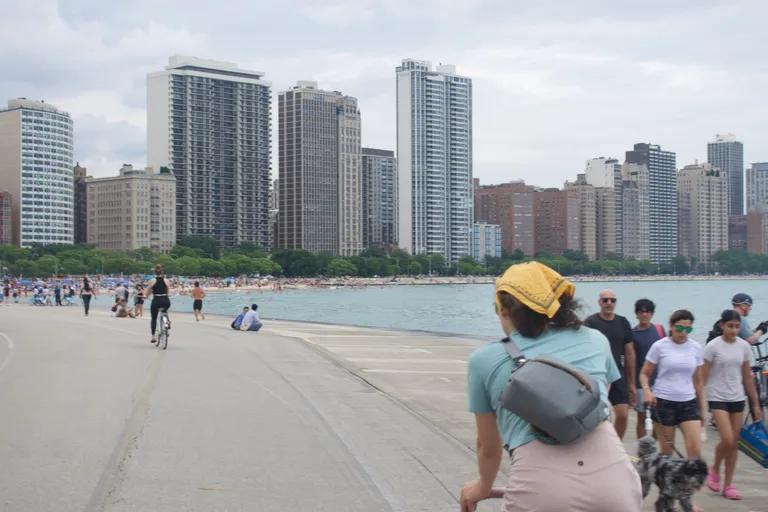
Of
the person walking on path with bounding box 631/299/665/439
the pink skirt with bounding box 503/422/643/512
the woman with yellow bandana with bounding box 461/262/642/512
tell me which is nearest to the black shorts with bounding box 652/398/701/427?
the person walking on path with bounding box 631/299/665/439

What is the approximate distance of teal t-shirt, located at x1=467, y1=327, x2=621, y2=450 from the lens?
392 cm

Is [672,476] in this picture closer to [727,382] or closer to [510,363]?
[727,382]

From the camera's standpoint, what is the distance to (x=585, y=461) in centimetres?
370

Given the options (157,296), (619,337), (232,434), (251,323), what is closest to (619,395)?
(619,337)

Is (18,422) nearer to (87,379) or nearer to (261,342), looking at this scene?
(87,379)

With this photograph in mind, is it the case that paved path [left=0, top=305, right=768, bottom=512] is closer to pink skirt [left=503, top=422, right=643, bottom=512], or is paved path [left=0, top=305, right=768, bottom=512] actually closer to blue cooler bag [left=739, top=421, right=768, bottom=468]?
blue cooler bag [left=739, top=421, right=768, bottom=468]

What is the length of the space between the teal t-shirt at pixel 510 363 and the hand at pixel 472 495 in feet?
1.07

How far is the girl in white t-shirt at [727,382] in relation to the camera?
867cm

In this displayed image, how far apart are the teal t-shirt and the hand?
0.33 m

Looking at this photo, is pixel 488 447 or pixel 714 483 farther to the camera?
pixel 714 483

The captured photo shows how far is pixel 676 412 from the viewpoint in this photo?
27.8 feet

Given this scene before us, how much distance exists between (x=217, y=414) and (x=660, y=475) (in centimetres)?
680

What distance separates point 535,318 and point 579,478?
709 mm

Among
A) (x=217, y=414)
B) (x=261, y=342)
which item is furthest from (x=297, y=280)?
(x=217, y=414)
